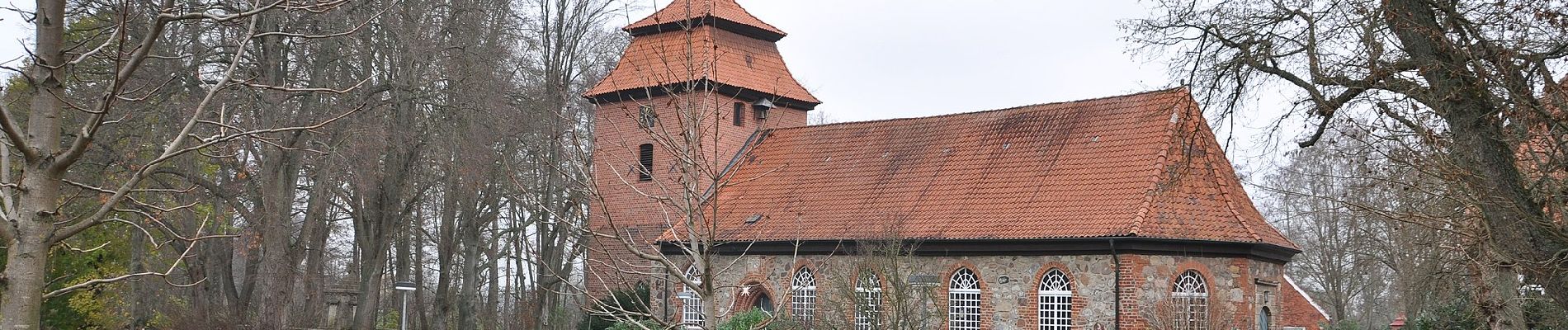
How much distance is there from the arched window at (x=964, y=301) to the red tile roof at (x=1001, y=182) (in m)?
0.81

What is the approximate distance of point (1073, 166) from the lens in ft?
76.6

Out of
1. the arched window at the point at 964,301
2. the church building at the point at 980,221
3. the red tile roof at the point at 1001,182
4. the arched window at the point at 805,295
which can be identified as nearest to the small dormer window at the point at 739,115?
the church building at the point at 980,221

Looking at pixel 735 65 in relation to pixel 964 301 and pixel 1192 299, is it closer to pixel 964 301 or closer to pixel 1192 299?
pixel 964 301

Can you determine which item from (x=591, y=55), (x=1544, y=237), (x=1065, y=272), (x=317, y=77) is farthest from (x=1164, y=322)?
(x=591, y=55)

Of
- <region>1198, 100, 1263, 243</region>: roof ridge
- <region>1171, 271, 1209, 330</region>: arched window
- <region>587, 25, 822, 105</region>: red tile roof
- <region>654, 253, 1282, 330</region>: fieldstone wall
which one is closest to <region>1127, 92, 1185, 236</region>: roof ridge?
<region>654, 253, 1282, 330</region>: fieldstone wall

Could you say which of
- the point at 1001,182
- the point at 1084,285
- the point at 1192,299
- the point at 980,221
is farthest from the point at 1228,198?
the point at 980,221

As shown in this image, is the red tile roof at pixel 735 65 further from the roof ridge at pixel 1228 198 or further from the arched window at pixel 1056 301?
the roof ridge at pixel 1228 198

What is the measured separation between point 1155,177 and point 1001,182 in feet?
9.73

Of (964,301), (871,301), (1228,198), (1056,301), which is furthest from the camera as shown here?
(964,301)

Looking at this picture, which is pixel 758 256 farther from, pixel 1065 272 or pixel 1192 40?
pixel 1192 40

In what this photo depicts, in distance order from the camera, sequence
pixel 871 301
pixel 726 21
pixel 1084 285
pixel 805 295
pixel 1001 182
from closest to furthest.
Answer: pixel 871 301 < pixel 1084 285 < pixel 1001 182 < pixel 805 295 < pixel 726 21

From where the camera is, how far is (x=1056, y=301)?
21.8 meters

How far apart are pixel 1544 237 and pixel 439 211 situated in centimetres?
2286

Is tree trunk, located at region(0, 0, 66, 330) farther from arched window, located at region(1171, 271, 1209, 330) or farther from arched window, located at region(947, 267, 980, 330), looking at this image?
arched window, located at region(947, 267, 980, 330)
